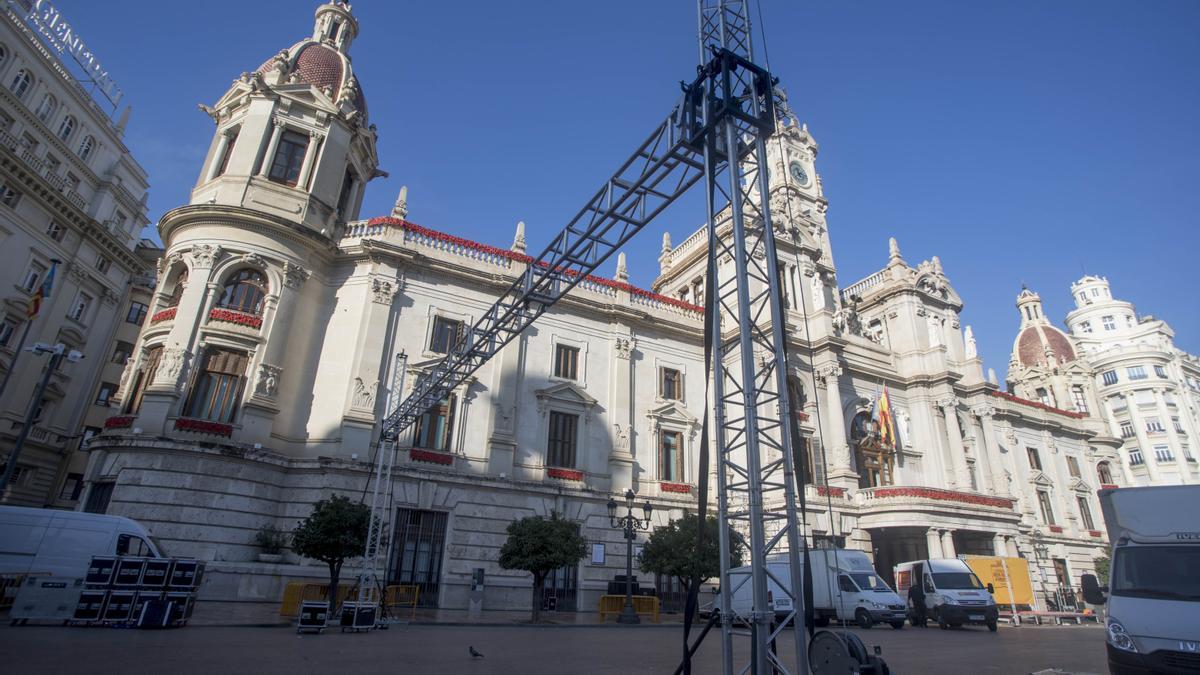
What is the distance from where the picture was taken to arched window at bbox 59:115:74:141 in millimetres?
35219

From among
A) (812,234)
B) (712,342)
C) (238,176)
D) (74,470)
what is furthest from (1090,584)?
(74,470)

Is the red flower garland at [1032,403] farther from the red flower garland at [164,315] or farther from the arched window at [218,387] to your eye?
the red flower garland at [164,315]

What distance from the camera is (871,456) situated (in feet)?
115

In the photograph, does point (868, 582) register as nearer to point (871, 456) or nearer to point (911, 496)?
point (911, 496)

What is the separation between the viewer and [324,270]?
83.1 ft

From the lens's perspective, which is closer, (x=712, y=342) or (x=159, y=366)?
(x=712, y=342)

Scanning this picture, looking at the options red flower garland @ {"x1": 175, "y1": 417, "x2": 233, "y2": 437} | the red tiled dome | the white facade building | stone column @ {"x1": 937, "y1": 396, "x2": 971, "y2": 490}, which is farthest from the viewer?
stone column @ {"x1": 937, "y1": 396, "x2": 971, "y2": 490}

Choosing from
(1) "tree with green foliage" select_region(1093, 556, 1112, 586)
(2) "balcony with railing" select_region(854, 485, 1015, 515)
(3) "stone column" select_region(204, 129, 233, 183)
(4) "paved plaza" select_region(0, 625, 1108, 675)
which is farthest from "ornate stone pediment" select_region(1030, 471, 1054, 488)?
(3) "stone column" select_region(204, 129, 233, 183)

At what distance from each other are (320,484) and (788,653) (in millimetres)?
16604

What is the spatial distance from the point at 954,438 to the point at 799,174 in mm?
20826

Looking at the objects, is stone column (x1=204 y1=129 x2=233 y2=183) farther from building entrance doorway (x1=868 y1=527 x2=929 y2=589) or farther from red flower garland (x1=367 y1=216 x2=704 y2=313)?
building entrance doorway (x1=868 y1=527 x2=929 y2=589)

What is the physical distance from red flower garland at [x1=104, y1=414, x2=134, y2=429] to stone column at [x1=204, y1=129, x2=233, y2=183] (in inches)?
403

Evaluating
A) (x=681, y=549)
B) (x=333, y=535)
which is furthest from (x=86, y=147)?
(x=681, y=549)

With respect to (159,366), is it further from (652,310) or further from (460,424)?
(652,310)
